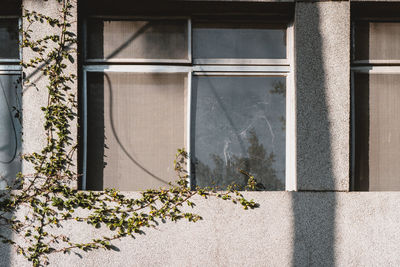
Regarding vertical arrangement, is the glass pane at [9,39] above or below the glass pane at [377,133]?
above

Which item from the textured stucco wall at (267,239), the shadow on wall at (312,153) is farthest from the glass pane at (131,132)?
the shadow on wall at (312,153)

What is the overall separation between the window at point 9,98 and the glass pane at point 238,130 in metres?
2.12

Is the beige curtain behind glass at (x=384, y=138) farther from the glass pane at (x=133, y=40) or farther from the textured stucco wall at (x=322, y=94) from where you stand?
the glass pane at (x=133, y=40)

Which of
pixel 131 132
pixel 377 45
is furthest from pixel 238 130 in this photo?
pixel 377 45

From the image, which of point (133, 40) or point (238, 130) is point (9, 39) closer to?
point (133, 40)

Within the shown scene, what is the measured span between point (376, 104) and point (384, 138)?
42 centimetres

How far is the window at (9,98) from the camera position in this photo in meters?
4.43

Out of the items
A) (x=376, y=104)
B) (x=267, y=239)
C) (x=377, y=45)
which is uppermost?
(x=377, y=45)

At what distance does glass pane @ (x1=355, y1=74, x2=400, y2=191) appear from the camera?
14.5 feet

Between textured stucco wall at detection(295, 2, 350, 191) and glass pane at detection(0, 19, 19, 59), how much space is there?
11.0 feet

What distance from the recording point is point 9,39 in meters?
4.46

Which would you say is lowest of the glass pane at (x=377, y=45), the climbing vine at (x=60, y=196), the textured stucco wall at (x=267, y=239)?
the textured stucco wall at (x=267, y=239)

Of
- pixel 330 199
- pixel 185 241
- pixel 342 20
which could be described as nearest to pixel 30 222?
pixel 185 241

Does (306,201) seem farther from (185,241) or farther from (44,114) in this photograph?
(44,114)
